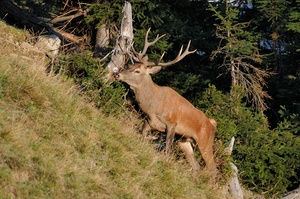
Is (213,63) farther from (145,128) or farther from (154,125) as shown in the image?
(145,128)

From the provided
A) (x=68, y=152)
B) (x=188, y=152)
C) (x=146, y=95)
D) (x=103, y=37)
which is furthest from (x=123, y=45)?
(x=68, y=152)

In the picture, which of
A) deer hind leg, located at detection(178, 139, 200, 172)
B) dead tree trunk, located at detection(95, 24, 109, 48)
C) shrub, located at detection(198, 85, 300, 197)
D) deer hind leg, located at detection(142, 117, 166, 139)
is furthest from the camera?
dead tree trunk, located at detection(95, 24, 109, 48)

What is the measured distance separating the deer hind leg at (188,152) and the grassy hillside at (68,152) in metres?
0.52

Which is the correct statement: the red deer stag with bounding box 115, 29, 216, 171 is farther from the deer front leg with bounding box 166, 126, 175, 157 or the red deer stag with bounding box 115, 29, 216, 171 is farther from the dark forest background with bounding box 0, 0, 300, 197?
the dark forest background with bounding box 0, 0, 300, 197

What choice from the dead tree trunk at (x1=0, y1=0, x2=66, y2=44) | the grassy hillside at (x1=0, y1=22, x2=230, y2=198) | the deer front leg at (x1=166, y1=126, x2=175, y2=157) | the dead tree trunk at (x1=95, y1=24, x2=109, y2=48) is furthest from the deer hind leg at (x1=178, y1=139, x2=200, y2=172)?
Answer: the dead tree trunk at (x1=0, y1=0, x2=66, y2=44)

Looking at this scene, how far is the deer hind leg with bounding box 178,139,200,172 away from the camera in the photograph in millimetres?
14186

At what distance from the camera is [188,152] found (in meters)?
14.3

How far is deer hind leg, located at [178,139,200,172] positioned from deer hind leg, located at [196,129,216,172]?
0.70 feet

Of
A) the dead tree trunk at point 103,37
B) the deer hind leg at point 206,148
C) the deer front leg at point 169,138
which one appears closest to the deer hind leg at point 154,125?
the deer front leg at point 169,138

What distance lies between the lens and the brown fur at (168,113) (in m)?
13.6

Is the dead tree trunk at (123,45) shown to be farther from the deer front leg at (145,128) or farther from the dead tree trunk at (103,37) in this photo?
the dead tree trunk at (103,37)

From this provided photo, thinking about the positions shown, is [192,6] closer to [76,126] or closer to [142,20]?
[142,20]

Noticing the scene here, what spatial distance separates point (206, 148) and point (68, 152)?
5.05 metres

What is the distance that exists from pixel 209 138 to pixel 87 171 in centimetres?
521
